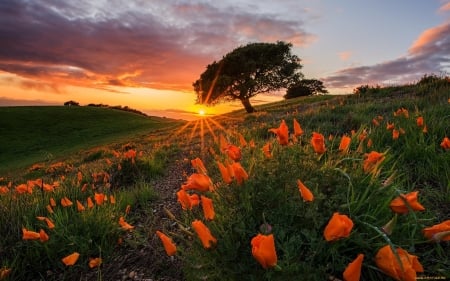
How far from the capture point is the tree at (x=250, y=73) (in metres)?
38.1

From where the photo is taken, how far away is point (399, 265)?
5.64ft

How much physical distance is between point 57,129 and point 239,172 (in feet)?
151

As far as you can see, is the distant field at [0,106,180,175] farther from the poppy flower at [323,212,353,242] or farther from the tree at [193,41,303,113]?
the poppy flower at [323,212,353,242]

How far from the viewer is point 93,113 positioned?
5312 cm

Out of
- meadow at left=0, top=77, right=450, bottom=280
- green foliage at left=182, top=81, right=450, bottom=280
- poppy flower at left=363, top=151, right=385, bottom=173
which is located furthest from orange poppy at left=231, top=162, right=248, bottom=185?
poppy flower at left=363, top=151, right=385, bottom=173

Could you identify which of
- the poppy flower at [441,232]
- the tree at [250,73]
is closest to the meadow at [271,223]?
the poppy flower at [441,232]

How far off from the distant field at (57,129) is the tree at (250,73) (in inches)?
343

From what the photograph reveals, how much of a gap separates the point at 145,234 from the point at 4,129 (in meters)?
46.8

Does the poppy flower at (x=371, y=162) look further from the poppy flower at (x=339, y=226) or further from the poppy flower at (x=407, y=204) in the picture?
the poppy flower at (x=339, y=226)

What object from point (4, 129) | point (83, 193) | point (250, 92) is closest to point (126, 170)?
point (83, 193)

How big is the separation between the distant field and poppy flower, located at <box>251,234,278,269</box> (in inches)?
1199

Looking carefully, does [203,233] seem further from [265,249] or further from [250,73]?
[250,73]

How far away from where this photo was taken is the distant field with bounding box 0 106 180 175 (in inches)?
1326

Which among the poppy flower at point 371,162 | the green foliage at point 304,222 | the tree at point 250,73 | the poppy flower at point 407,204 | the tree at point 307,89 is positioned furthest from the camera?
the tree at point 307,89
